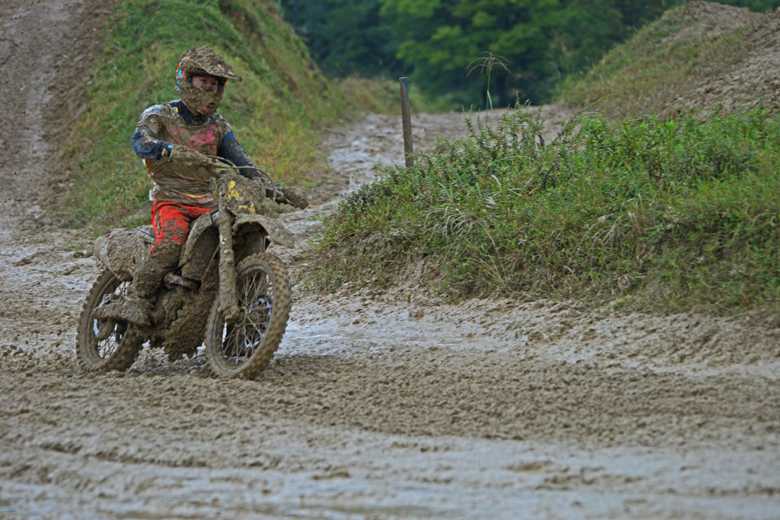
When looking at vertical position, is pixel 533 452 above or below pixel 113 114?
below

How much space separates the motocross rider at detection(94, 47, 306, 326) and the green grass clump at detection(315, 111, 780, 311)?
2317 mm

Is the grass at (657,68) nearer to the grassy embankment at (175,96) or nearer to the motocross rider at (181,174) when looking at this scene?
the grassy embankment at (175,96)

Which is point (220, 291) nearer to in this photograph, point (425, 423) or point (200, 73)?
point (200, 73)

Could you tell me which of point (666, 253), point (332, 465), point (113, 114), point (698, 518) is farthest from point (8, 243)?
point (698, 518)

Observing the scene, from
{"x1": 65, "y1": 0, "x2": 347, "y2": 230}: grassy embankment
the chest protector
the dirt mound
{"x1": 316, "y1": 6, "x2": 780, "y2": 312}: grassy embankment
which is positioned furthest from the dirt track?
{"x1": 65, "y1": 0, "x2": 347, "y2": 230}: grassy embankment

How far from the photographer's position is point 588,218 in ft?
31.5

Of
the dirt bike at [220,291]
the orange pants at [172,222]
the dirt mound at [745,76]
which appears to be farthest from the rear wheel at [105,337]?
the dirt mound at [745,76]

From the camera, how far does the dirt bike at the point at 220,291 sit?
7.66m

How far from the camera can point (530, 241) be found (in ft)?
31.9

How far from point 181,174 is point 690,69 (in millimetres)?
12561

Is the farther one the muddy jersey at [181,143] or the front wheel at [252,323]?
the muddy jersey at [181,143]

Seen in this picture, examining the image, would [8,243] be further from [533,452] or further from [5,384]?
[533,452]

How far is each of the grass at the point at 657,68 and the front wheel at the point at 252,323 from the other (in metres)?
8.26

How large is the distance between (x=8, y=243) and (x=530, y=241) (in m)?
8.88
